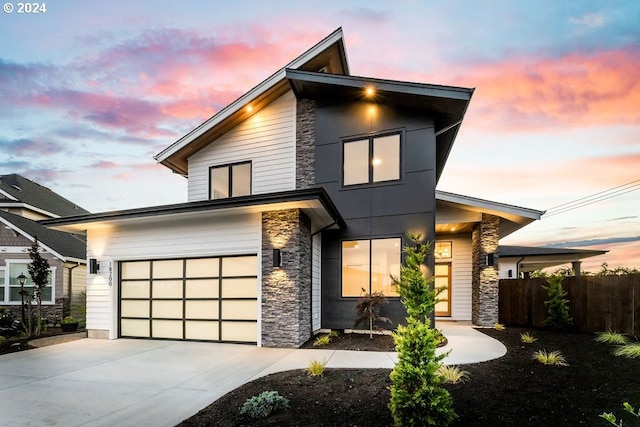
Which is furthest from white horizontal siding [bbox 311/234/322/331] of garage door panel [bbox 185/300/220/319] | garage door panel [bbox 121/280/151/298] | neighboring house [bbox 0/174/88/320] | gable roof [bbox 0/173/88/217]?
gable roof [bbox 0/173/88/217]

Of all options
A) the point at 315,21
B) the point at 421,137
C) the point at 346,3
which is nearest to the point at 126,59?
the point at 315,21

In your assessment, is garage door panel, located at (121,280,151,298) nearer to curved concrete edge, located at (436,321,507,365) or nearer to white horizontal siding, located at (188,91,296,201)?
white horizontal siding, located at (188,91,296,201)

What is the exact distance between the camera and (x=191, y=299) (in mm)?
9734

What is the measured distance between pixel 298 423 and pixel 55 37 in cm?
1250

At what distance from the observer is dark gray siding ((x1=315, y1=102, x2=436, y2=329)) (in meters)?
9.65

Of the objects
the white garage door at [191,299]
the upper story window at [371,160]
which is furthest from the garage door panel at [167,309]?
the upper story window at [371,160]

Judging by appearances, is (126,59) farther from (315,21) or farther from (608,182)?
(608,182)

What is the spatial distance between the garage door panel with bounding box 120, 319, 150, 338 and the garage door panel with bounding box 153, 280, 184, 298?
3.13 ft

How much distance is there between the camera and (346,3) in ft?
31.3

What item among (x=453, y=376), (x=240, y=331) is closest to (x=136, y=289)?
(x=240, y=331)

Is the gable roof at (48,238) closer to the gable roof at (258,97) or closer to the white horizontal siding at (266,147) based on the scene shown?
the gable roof at (258,97)

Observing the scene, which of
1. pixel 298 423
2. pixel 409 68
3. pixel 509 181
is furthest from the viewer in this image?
pixel 509 181

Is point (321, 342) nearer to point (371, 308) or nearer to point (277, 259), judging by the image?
point (371, 308)

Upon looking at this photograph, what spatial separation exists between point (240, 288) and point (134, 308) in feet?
12.3
